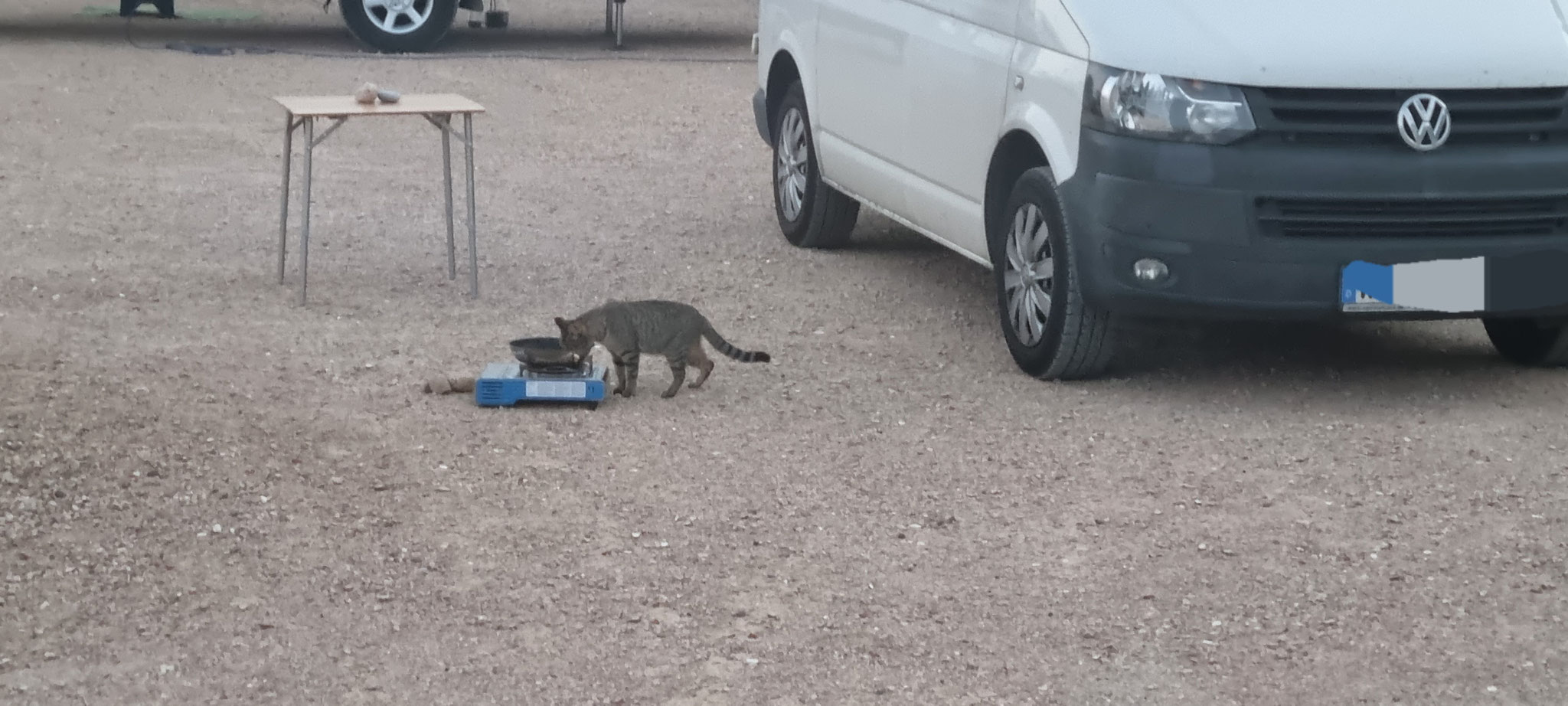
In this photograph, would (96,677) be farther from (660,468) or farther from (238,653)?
(660,468)

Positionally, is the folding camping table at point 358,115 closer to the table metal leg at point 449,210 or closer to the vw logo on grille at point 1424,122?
the table metal leg at point 449,210

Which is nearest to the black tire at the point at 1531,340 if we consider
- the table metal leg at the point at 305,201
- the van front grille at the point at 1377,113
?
the van front grille at the point at 1377,113

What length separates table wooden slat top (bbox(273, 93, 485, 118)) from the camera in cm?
788

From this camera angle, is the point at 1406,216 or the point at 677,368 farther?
the point at 677,368

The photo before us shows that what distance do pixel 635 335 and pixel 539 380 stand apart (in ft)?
1.37

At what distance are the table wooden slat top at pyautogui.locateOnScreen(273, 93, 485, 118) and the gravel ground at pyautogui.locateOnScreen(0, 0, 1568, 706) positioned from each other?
80 cm

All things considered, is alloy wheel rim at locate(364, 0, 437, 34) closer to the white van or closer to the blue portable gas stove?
the blue portable gas stove

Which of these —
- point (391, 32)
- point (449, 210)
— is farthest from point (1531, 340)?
point (391, 32)

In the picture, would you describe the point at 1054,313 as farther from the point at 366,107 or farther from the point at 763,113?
the point at 763,113

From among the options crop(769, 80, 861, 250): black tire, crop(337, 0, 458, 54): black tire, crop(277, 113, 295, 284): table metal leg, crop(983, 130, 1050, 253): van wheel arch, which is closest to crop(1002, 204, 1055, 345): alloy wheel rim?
crop(983, 130, 1050, 253): van wheel arch

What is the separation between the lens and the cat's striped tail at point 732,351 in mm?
7188

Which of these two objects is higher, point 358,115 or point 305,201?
point 358,115

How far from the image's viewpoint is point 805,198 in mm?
9656

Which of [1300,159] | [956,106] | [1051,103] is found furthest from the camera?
[956,106]
